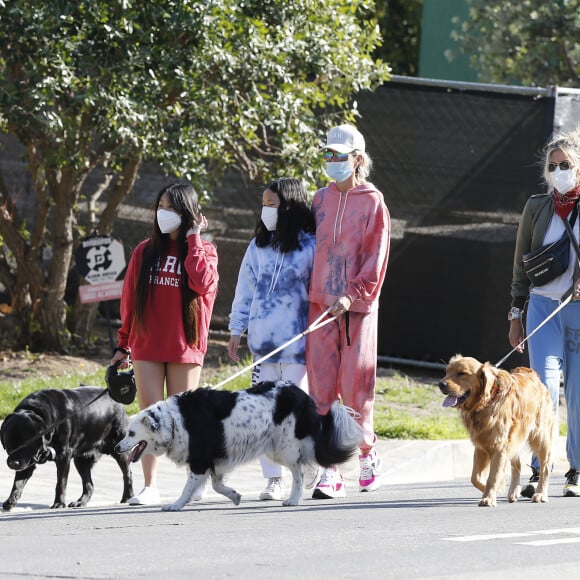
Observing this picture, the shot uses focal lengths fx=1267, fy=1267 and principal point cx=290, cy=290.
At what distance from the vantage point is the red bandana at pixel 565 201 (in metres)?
8.29

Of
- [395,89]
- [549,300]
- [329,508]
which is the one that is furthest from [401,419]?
[395,89]

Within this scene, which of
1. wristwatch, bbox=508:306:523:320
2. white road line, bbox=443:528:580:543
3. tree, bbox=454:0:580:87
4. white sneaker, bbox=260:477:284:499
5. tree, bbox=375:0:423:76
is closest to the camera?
white road line, bbox=443:528:580:543

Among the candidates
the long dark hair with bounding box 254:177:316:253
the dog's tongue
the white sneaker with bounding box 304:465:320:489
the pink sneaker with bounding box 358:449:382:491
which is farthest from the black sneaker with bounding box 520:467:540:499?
the long dark hair with bounding box 254:177:316:253

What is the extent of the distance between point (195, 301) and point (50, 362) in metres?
6.29

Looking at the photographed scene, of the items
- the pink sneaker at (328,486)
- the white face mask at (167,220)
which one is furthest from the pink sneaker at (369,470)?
the white face mask at (167,220)

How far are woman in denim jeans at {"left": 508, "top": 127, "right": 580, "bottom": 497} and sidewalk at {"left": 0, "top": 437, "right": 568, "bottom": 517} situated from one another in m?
0.43

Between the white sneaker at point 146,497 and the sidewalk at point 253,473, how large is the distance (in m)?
0.36

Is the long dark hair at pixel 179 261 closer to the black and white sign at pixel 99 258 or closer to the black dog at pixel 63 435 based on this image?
the black dog at pixel 63 435

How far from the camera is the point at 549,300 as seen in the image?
8406mm

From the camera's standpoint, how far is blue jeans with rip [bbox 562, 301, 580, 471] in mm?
8305

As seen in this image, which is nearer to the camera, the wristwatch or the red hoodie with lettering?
the red hoodie with lettering

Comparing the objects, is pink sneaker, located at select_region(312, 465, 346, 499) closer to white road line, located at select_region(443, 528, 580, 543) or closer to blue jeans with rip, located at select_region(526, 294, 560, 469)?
blue jeans with rip, located at select_region(526, 294, 560, 469)

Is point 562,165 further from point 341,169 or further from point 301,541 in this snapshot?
point 301,541

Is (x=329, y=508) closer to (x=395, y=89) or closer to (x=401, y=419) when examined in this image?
(x=401, y=419)
